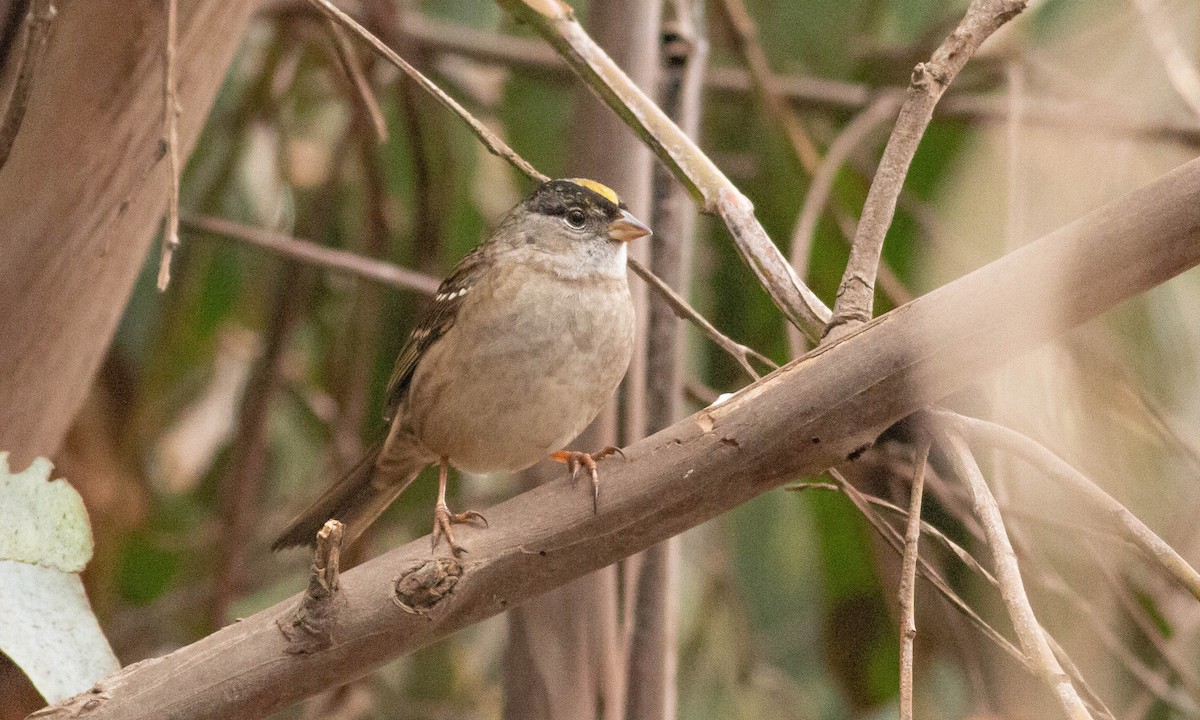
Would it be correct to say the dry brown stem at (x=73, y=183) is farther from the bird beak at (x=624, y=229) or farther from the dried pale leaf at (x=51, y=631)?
the bird beak at (x=624, y=229)

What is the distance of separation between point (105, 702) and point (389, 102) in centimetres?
300

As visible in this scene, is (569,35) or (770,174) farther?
(770,174)

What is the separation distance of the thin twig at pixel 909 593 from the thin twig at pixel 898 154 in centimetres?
20

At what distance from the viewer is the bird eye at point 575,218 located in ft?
8.60

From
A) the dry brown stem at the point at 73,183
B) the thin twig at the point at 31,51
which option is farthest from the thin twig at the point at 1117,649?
the thin twig at the point at 31,51

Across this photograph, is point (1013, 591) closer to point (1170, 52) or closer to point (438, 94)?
point (438, 94)

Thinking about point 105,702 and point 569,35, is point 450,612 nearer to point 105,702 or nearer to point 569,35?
point 105,702

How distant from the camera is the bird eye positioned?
2.62 m

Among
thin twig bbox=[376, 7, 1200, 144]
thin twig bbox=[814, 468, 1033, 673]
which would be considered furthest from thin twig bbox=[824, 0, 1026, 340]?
thin twig bbox=[376, 7, 1200, 144]

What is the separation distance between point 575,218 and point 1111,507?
59.3 inches

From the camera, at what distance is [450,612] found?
5.23 feet

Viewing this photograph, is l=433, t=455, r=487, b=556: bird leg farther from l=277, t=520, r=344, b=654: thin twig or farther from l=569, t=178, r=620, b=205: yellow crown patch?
l=569, t=178, r=620, b=205: yellow crown patch

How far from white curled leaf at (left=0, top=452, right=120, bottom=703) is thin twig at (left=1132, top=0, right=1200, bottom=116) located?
91.2 inches

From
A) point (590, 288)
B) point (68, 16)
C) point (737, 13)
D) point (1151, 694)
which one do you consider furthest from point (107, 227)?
point (1151, 694)
